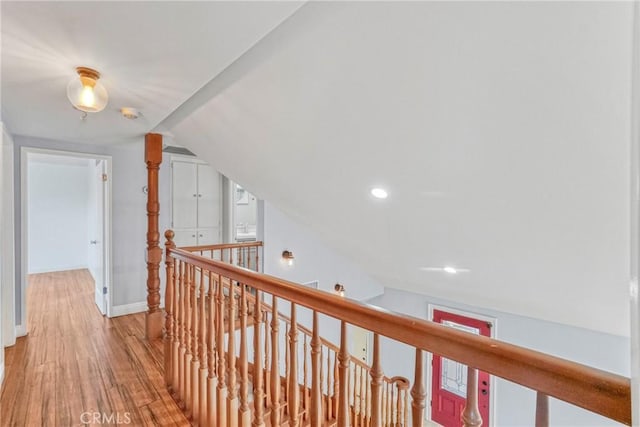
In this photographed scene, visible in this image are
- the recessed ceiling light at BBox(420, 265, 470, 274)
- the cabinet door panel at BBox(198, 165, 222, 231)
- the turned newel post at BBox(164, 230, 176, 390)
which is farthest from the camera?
the cabinet door panel at BBox(198, 165, 222, 231)

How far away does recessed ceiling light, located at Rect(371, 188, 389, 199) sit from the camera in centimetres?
258

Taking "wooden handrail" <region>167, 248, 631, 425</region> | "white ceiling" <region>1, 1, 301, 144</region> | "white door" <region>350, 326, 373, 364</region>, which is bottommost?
"white door" <region>350, 326, 373, 364</region>

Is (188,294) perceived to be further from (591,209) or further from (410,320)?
(591,209)

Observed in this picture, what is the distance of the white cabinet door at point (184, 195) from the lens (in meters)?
4.30

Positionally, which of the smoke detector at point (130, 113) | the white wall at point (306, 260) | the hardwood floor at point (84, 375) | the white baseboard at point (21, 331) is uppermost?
the smoke detector at point (130, 113)

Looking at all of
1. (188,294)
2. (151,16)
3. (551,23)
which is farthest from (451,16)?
(188,294)

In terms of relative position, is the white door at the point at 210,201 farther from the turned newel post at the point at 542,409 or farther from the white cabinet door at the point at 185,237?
the turned newel post at the point at 542,409

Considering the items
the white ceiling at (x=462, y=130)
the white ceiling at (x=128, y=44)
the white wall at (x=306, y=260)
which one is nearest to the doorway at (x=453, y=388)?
the white ceiling at (x=462, y=130)

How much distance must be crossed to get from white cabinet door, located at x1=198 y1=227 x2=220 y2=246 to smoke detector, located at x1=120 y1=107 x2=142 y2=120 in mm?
2409

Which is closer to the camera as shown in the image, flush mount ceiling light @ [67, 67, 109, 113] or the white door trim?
the white door trim

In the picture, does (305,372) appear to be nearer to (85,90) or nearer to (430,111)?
(430,111)

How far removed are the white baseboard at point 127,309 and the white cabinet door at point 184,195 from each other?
1102mm

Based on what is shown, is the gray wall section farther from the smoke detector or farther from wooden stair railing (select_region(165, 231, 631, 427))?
wooden stair railing (select_region(165, 231, 631, 427))

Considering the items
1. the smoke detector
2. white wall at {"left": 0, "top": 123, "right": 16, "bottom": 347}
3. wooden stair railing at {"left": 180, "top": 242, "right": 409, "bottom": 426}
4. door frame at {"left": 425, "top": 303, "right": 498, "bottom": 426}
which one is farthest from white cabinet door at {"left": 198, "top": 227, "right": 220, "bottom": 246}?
door frame at {"left": 425, "top": 303, "right": 498, "bottom": 426}
